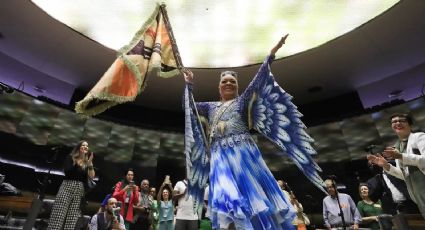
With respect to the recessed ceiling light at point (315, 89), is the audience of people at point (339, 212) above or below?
below

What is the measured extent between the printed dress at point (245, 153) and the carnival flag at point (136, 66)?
52 centimetres

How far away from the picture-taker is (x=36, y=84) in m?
6.68

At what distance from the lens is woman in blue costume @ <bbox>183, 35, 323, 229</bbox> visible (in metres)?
1.53

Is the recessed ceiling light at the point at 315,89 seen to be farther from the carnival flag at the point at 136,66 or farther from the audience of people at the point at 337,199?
the carnival flag at the point at 136,66

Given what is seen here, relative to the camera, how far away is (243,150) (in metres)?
1.79

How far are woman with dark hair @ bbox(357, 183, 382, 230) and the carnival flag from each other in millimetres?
3680

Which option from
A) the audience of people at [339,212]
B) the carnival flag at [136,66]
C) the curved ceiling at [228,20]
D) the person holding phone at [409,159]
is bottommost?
the audience of people at [339,212]

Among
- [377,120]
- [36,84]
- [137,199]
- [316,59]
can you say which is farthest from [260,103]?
[36,84]

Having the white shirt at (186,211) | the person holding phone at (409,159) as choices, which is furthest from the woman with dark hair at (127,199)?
the person holding phone at (409,159)

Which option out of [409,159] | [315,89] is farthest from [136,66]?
[315,89]

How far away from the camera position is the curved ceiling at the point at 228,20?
4.71 metres

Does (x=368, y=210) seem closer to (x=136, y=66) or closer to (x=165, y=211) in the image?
(x=165, y=211)

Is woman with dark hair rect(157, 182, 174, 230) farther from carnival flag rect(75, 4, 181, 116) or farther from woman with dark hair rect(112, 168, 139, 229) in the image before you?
carnival flag rect(75, 4, 181, 116)

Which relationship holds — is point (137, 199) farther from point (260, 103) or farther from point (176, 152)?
point (260, 103)
